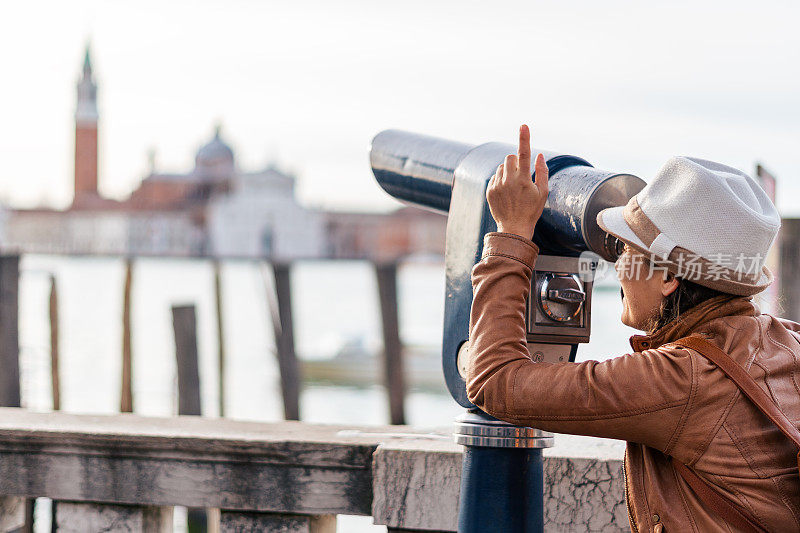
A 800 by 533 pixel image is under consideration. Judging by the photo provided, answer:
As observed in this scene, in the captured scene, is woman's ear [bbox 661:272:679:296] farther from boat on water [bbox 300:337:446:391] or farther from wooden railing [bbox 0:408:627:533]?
boat on water [bbox 300:337:446:391]

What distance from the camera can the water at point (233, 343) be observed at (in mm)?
17250

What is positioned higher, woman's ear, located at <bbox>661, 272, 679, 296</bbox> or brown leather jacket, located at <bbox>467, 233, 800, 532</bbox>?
woman's ear, located at <bbox>661, 272, 679, 296</bbox>

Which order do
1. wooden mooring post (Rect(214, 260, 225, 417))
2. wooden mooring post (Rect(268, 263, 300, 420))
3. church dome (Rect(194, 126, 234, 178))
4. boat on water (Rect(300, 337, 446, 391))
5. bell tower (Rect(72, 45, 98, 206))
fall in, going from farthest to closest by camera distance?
church dome (Rect(194, 126, 234, 178)), bell tower (Rect(72, 45, 98, 206)), boat on water (Rect(300, 337, 446, 391)), wooden mooring post (Rect(214, 260, 225, 417)), wooden mooring post (Rect(268, 263, 300, 420))

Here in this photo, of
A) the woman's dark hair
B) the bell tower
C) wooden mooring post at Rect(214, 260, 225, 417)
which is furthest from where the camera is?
the bell tower

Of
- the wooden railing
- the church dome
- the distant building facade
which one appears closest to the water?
the wooden railing

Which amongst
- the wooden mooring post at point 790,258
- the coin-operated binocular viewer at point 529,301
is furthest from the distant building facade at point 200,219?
the coin-operated binocular viewer at point 529,301

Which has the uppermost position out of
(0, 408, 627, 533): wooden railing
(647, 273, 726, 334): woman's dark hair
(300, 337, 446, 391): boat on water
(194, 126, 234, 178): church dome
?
(194, 126, 234, 178): church dome

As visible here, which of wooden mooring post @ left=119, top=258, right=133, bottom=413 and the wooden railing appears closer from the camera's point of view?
the wooden railing

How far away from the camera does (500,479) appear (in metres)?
1.74

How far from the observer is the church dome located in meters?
73.4

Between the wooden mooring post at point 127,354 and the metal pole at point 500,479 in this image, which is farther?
the wooden mooring post at point 127,354

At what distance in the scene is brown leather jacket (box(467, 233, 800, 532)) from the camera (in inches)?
52.4

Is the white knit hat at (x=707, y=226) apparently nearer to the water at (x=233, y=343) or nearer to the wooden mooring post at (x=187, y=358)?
the water at (x=233, y=343)

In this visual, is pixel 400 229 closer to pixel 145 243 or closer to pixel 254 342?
pixel 145 243
